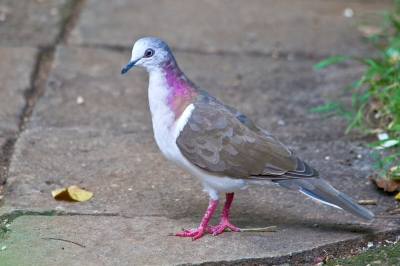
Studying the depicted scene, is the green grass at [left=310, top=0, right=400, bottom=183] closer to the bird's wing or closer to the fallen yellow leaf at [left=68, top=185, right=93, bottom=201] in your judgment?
the bird's wing

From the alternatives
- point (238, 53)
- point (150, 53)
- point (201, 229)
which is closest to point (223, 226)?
point (201, 229)

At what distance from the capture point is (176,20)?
21.0 ft

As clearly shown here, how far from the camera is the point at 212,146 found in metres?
3.23

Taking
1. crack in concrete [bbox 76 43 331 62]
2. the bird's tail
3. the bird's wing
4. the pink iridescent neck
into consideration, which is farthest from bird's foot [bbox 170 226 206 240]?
crack in concrete [bbox 76 43 331 62]

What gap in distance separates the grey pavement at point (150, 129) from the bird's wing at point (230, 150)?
33 centimetres

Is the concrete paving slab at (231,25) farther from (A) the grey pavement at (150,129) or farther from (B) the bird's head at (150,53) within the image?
(B) the bird's head at (150,53)

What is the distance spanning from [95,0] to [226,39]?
169cm

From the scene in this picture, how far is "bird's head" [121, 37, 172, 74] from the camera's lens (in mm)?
3262

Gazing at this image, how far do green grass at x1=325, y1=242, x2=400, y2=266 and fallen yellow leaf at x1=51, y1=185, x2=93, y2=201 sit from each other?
1423 mm

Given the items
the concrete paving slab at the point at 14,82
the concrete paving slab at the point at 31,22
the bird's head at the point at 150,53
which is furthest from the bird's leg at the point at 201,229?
the concrete paving slab at the point at 31,22

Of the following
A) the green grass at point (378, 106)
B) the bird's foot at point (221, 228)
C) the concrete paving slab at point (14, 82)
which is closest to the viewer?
the bird's foot at point (221, 228)

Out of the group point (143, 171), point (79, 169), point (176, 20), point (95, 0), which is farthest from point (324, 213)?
point (95, 0)

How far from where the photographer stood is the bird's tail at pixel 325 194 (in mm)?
3109

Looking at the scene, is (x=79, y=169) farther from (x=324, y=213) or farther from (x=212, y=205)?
(x=324, y=213)
